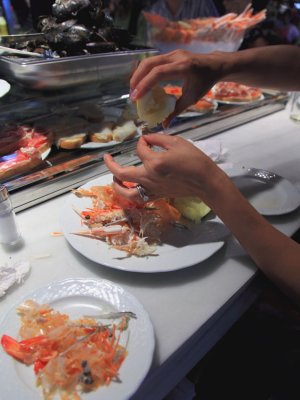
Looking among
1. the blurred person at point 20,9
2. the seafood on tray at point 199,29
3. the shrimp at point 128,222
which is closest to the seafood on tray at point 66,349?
the shrimp at point 128,222

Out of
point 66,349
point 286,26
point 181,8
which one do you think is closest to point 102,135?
point 66,349

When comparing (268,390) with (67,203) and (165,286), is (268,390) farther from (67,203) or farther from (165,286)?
(67,203)

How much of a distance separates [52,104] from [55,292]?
118 centimetres

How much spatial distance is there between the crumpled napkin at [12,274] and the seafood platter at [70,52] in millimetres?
897

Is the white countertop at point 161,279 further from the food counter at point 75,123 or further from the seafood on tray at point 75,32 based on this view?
the seafood on tray at point 75,32

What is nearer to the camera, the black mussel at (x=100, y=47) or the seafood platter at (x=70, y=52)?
the seafood platter at (x=70, y=52)

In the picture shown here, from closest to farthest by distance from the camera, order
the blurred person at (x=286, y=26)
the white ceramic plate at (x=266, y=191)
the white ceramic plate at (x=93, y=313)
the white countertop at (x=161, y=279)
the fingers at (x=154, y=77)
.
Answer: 1. the white ceramic plate at (x=93, y=313)
2. the white countertop at (x=161, y=279)
3. the fingers at (x=154, y=77)
4. the white ceramic plate at (x=266, y=191)
5. the blurred person at (x=286, y=26)

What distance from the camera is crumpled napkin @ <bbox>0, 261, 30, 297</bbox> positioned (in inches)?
33.8

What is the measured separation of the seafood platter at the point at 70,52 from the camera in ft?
4.74

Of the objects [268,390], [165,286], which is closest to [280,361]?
[268,390]

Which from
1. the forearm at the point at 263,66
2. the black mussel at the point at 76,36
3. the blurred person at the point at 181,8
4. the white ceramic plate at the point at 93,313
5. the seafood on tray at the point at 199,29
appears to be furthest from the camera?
the blurred person at the point at 181,8

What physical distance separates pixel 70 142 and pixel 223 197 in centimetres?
78

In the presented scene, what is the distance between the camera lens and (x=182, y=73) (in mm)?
1162

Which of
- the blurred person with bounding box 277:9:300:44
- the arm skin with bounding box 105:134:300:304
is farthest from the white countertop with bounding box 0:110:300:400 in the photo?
the blurred person with bounding box 277:9:300:44
